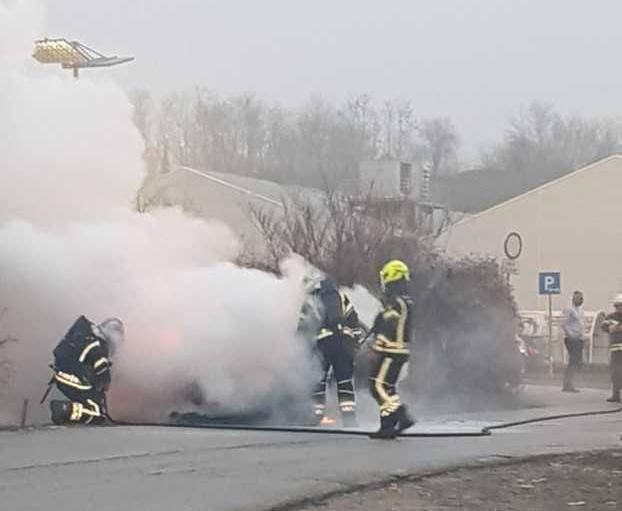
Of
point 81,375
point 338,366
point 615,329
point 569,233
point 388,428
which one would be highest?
point 569,233

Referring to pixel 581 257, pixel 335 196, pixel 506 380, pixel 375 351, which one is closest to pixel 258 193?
pixel 581 257

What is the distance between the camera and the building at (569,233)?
41.5 m

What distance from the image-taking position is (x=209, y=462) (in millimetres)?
9711

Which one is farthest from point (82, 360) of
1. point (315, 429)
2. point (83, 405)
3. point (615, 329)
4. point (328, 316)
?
point (615, 329)

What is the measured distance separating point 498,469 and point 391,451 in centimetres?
127

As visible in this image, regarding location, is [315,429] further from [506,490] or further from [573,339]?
[573,339]

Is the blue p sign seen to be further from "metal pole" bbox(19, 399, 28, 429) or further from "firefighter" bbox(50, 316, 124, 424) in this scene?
"metal pole" bbox(19, 399, 28, 429)

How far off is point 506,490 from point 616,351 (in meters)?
11.3

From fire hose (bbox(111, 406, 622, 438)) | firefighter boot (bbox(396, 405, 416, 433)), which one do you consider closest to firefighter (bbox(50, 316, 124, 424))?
fire hose (bbox(111, 406, 622, 438))

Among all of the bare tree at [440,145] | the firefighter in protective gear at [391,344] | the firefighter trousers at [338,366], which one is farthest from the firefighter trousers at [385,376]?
the bare tree at [440,145]

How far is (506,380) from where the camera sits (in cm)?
1867

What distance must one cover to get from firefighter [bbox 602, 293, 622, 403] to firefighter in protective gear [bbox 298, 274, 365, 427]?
6848 millimetres

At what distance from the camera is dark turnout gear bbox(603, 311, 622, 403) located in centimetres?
1956

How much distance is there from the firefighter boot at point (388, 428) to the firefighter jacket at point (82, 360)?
3311 millimetres
